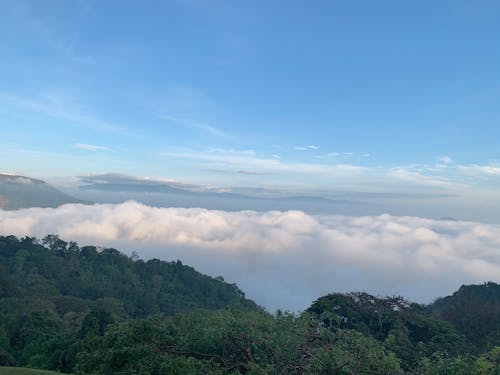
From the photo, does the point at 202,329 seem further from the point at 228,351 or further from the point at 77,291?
the point at 77,291

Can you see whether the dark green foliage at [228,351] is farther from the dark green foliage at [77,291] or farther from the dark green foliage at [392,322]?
the dark green foliage at [77,291]

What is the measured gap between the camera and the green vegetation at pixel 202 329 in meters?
10.4

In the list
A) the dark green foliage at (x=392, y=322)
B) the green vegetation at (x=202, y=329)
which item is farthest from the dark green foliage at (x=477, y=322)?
the dark green foliage at (x=392, y=322)

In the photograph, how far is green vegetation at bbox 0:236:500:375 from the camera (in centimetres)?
Result: 1044

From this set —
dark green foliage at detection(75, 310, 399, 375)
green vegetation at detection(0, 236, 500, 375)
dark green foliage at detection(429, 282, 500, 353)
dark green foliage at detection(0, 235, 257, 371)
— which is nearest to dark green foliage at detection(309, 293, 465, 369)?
green vegetation at detection(0, 236, 500, 375)

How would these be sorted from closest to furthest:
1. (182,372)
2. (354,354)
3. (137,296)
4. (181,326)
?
(182,372) → (354,354) → (181,326) → (137,296)

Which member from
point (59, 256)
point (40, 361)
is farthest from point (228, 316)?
point (59, 256)

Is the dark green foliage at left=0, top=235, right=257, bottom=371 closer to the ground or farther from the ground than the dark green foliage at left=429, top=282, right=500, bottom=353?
closer to the ground

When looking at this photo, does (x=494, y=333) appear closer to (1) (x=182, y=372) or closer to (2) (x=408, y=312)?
(2) (x=408, y=312)

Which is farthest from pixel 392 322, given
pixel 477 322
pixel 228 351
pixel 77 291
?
pixel 77 291

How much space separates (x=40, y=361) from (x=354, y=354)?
71.3ft

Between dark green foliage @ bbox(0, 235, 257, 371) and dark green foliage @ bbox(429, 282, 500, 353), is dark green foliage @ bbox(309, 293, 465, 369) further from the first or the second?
dark green foliage @ bbox(0, 235, 257, 371)

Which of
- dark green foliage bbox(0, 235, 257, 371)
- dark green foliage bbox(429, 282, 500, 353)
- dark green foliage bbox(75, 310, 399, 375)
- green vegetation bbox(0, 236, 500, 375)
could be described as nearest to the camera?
dark green foliage bbox(75, 310, 399, 375)

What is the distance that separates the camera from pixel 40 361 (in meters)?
25.5
